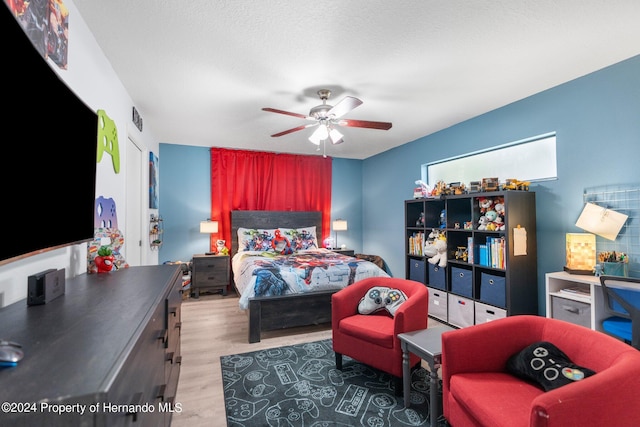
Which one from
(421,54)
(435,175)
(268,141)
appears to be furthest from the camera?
(268,141)

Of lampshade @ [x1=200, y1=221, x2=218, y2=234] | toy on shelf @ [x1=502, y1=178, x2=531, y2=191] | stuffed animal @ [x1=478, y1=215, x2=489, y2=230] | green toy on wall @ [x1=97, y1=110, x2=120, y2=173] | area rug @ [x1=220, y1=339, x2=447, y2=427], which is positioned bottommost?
area rug @ [x1=220, y1=339, x2=447, y2=427]

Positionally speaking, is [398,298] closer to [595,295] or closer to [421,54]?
[595,295]

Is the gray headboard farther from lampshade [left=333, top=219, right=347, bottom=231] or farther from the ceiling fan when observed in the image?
the ceiling fan

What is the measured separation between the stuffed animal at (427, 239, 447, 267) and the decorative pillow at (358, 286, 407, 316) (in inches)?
52.2

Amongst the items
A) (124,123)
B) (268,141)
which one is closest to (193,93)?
(124,123)

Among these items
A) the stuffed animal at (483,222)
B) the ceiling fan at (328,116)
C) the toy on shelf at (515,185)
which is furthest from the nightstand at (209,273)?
the toy on shelf at (515,185)

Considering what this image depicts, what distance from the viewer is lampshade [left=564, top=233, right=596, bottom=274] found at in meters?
2.40

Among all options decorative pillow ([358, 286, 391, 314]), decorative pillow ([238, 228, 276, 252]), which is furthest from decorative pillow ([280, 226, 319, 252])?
decorative pillow ([358, 286, 391, 314])

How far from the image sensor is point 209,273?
4.55m

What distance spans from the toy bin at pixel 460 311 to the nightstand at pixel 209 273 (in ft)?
10.7

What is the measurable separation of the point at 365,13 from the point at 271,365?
106 inches

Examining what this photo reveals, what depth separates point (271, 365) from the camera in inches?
96.8

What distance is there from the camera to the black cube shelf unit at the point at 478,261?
2.82 m

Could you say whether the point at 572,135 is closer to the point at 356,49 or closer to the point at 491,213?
the point at 491,213
